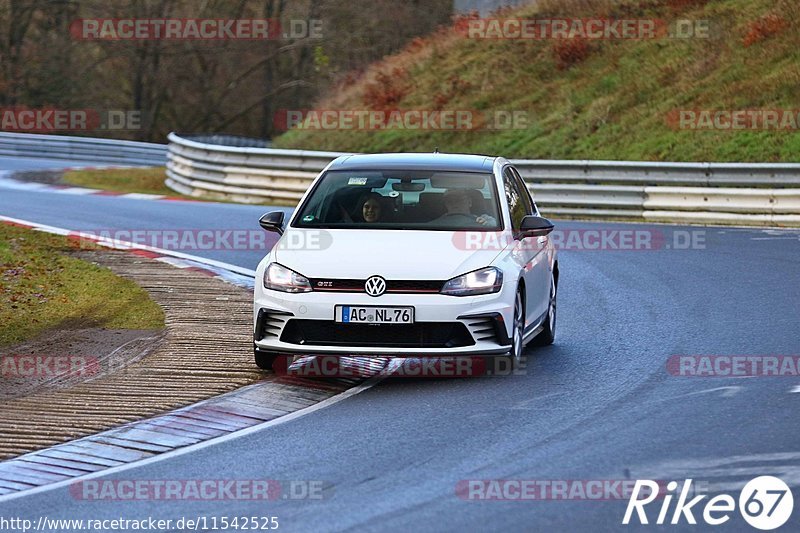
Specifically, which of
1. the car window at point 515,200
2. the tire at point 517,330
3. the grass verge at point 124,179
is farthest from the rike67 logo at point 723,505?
the grass verge at point 124,179

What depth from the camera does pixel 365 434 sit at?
327 inches

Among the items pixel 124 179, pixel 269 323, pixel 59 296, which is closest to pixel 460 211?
pixel 269 323

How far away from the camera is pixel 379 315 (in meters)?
9.55

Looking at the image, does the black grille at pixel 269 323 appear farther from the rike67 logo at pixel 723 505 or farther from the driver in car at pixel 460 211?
the rike67 logo at pixel 723 505

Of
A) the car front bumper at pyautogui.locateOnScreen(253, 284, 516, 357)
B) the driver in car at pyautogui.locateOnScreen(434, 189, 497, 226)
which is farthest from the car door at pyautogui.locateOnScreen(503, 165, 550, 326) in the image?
the car front bumper at pyautogui.locateOnScreen(253, 284, 516, 357)

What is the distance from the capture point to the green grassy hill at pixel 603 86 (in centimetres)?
2742

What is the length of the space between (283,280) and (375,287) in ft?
2.31

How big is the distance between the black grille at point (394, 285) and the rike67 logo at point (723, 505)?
2952 mm

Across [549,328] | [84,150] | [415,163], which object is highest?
[415,163]

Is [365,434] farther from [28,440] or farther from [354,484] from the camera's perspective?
[28,440]

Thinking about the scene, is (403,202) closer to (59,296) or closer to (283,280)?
(283,280)

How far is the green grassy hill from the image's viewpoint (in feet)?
90.0

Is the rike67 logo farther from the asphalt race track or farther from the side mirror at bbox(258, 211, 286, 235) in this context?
the side mirror at bbox(258, 211, 286, 235)

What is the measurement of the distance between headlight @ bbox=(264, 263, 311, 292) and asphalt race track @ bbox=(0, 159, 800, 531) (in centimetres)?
90
